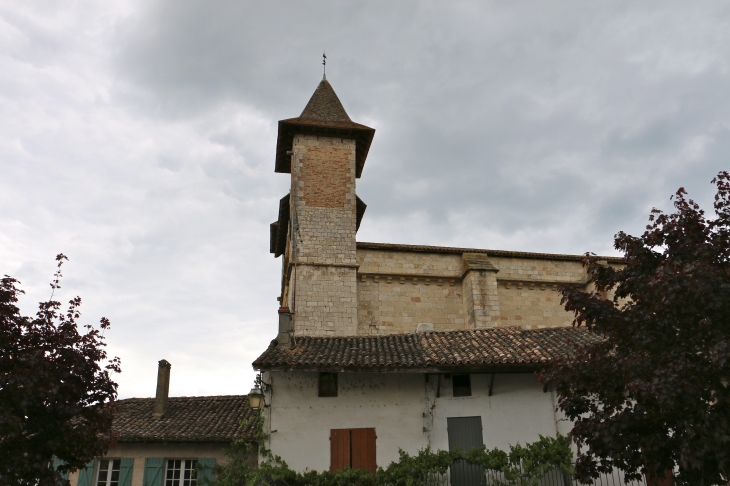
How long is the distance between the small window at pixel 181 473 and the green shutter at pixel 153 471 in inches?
10.0

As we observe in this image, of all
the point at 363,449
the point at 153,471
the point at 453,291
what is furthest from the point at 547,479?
the point at 153,471

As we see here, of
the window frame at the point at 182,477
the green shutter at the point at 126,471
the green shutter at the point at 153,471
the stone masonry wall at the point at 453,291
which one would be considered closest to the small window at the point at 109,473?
the green shutter at the point at 126,471

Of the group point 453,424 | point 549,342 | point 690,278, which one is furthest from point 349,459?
point 690,278

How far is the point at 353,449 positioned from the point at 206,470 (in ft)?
15.1

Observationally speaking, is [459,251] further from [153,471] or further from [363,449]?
[153,471]

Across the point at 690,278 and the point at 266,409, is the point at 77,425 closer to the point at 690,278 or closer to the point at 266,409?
the point at 266,409

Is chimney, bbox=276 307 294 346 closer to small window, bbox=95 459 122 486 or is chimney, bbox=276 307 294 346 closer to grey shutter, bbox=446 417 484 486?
grey shutter, bbox=446 417 484 486

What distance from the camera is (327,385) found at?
14859 millimetres

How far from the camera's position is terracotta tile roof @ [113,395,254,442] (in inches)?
639

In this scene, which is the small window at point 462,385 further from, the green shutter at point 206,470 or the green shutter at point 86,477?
the green shutter at point 86,477

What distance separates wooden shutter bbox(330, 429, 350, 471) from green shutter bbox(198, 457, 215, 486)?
395 cm

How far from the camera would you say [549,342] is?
1590 cm

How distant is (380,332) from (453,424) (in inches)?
295

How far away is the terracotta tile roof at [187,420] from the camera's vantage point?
16234 millimetres
